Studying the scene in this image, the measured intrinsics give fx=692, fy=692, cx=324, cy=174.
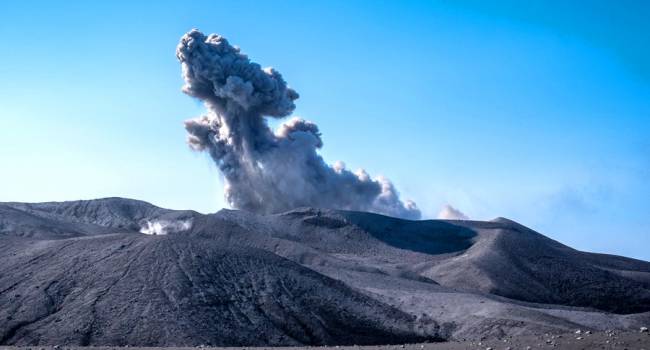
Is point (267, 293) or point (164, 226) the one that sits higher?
point (164, 226)

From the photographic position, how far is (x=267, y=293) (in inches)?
1374

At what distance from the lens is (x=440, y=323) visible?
115 feet

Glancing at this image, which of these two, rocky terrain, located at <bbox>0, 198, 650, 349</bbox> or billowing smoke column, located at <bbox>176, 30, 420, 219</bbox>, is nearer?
rocky terrain, located at <bbox>0, 198, 650, 349</bbox>

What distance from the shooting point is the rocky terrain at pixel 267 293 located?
96.4 feet

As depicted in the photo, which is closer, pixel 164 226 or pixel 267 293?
pixel 267 293

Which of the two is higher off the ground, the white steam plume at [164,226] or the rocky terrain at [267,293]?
the white steam plume at [164,226]

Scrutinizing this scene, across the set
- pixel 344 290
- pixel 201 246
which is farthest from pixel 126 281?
pixel 344 290

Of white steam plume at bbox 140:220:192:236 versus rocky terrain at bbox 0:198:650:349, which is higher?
white steam plume at bbox 140:220:192:236

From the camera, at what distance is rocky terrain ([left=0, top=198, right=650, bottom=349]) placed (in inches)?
1156

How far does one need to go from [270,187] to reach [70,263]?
169 ft

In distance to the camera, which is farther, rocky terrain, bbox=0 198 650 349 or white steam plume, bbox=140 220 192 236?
white steam plume, bbox=140 220 192 236

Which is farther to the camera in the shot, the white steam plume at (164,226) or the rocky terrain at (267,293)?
the white steam plume at (164,226)

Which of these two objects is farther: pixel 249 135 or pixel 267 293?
pixel 249 135

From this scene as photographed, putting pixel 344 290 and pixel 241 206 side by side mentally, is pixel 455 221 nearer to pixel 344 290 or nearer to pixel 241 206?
pixel 241 206
